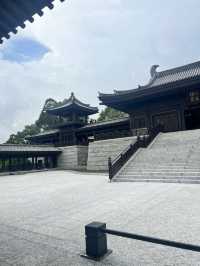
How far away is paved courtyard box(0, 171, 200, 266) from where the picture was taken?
3.95m

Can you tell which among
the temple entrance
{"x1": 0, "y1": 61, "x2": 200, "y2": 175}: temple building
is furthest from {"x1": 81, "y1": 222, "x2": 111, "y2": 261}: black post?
the temple entrance

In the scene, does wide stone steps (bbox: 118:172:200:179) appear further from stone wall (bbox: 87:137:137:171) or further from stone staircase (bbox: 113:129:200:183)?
stone wall (bbox: 87:137:137:171)

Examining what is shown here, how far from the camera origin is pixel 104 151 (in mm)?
24047

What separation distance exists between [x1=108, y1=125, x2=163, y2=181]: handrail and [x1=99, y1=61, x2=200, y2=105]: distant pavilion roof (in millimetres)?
3691

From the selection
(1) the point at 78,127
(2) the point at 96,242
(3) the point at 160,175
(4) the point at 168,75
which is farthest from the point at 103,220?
(1) the point at 78,127

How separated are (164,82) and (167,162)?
14.8 m

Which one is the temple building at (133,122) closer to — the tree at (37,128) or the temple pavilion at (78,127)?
the temple pavilion at (78,127)

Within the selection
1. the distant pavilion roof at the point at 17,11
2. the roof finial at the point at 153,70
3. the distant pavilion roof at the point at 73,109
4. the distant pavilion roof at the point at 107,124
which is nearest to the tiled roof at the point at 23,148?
the distant pavilion roof at the point at 107,124

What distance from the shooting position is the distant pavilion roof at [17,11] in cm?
401

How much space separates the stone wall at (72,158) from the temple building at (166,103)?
8.28 m

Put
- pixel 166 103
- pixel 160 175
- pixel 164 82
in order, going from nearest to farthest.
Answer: pixel 160 175, pixel 166 103, pixel 164 82

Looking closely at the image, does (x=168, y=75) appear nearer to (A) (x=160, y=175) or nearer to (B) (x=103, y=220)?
(A) (x=160, y=175)

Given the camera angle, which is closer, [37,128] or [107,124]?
[107,124]

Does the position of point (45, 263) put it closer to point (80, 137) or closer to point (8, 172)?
point (8, 172)
